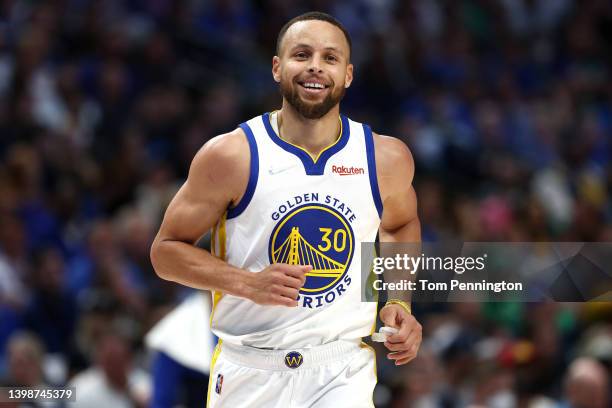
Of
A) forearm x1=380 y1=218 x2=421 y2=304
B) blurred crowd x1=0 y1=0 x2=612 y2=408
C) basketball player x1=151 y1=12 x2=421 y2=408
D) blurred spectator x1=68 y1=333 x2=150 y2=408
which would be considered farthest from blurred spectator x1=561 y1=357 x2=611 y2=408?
blurred spectator x1=68 y1=333 x2=150 y2=408

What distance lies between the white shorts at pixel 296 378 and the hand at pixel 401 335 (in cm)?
19

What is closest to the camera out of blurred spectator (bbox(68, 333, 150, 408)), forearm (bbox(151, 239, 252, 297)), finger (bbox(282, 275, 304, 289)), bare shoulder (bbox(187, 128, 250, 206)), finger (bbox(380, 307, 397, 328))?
finger (bbox(282, 275, 304, 289))

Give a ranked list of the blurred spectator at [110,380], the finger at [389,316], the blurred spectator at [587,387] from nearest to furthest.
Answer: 1. the finger at [389,316]
2. the blurred spectator at [587,387]
3. the blurred spectator at [110,380]

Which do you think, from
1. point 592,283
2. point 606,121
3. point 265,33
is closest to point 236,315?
point 592,283

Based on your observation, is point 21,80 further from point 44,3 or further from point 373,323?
point 373,323

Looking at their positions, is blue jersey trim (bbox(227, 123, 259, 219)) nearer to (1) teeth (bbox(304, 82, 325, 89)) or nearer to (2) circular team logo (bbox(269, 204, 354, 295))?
(2) circular team logo (bbox(269, 204, 354, 295))

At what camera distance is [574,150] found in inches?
466

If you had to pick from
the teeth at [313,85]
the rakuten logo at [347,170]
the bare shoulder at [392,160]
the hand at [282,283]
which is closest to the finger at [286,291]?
the hand at [282,283]

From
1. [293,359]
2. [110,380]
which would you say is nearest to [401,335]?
[293,359]

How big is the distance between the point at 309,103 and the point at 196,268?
2.79 feet

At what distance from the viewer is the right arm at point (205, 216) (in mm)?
4375

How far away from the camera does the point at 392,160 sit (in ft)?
15.5

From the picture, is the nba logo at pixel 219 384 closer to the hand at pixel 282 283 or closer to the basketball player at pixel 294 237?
the basketball player at pixel 294 237

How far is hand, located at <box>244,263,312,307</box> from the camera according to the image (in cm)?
416
